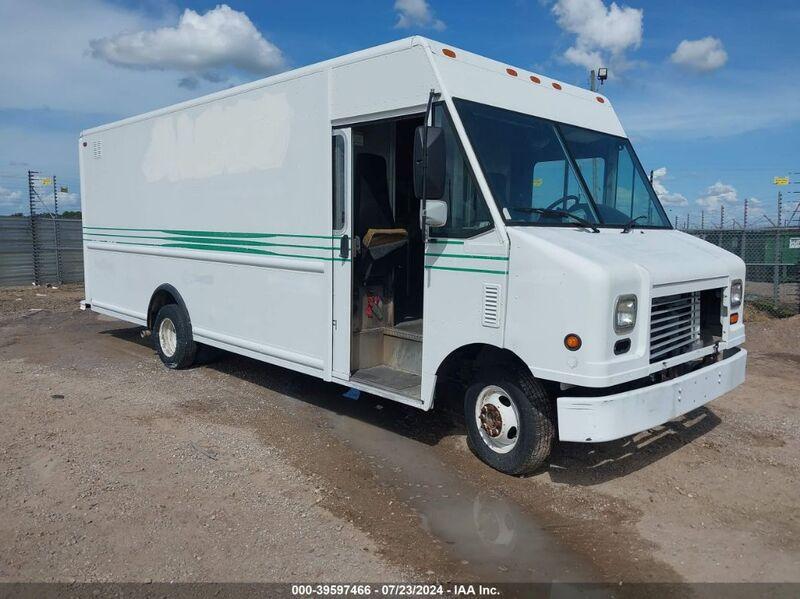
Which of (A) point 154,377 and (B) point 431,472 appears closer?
(B) point 431,472

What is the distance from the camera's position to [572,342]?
4078mm

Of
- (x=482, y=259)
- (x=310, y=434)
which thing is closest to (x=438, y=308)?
(x=482, y=259)

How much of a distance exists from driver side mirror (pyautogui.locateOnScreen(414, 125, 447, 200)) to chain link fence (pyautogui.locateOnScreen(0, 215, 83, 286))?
609 inches

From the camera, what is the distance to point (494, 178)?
4.64 meters

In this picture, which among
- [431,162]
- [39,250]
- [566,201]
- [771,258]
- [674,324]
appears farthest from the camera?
[39,250]

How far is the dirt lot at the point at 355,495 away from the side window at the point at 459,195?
1.85 m

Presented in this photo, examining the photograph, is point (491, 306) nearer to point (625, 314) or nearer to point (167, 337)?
point (625, 314)

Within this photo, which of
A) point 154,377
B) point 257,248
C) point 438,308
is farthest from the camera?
point 154,377

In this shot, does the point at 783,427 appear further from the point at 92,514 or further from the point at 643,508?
the point at 92,514

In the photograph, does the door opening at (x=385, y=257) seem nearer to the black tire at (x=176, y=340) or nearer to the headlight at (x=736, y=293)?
the headlight at (x=736, y=293)

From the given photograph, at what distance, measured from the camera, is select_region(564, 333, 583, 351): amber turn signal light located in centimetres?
405

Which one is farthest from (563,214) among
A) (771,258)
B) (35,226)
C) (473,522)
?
(35,226)

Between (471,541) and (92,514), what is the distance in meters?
2.39

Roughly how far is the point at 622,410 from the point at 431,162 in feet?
6.72
